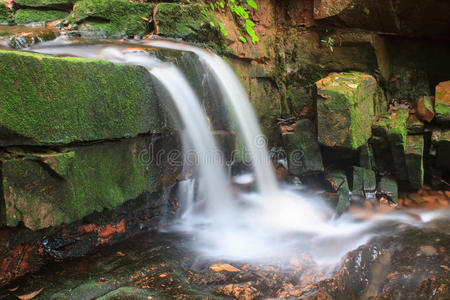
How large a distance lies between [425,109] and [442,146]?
62 cm

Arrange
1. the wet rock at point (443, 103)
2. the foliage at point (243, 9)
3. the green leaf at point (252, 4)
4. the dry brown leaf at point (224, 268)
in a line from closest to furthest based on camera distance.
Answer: the dry brown leaf at point (224, 268), the wet rock at point (443, 103), the foliage at point (243, 9), the green leaf at point (252, 4)

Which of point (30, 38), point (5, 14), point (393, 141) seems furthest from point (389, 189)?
point (5, 14)

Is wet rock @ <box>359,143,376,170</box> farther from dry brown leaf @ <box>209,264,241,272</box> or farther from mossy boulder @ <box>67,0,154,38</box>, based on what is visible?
mossy boulder @ <box>67,0,154,38</box>

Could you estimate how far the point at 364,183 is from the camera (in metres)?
5.09

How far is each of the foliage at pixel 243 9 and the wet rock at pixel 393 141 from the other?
2426 millimetres

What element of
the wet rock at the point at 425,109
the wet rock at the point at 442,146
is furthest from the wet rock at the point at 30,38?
the wet rock at the point at 442,146

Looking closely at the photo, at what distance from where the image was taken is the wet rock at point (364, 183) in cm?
503

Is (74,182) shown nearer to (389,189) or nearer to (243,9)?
(243,9)

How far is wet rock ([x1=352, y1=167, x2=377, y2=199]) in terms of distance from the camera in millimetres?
5027

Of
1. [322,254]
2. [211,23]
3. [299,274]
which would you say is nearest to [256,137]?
[211,23]

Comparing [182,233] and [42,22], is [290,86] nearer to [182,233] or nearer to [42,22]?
[182,233]

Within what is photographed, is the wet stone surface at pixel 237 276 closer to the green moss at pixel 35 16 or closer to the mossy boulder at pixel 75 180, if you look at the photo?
the mossy boulder at pixel 75 180

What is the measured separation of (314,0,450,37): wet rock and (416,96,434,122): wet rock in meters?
1.16

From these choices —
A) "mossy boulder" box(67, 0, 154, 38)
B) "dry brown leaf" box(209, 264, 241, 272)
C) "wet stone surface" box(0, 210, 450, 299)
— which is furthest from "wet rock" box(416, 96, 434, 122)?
"mossy boulder" box(67, 0, 154, 38)
